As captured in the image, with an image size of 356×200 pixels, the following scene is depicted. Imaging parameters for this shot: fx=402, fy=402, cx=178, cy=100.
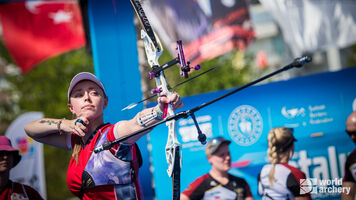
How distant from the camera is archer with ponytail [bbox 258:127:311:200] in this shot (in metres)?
3.66

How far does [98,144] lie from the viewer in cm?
290

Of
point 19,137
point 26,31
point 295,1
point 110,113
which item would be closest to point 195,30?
point 295,1

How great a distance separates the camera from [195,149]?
12.7ft

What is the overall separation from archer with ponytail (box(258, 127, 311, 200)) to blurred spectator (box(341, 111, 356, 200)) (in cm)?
37

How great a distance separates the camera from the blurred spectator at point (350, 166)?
11.9 ft

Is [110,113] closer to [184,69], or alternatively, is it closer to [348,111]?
A: [184,69]

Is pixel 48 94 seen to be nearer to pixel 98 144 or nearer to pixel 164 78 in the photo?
pixel 98 144

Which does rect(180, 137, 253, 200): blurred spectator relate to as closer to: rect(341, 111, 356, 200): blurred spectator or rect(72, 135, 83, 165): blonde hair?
rect(341, 111, 356, 200): blurred spectator

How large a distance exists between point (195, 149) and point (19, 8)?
433 cm

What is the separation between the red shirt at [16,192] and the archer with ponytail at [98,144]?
1.03 m

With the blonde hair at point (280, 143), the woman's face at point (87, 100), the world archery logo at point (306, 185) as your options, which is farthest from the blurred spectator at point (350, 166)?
the woman's face at point (87, 100)

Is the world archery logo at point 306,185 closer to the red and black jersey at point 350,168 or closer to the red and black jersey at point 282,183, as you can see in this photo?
the red and black jersey at point 282,183

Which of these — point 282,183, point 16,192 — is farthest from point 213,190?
point 16,192

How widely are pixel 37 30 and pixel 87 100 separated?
4.57 metres
